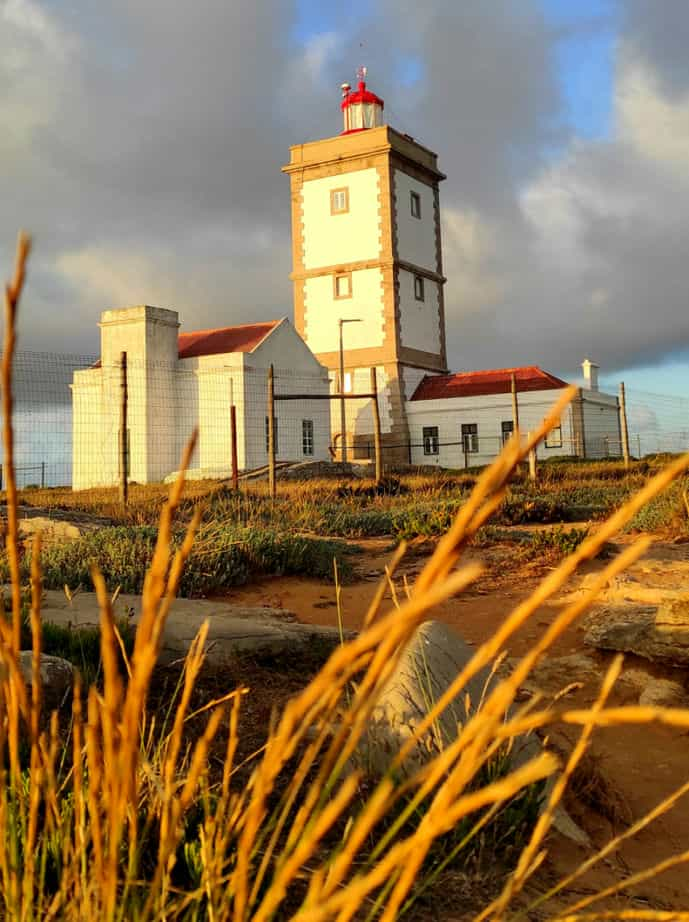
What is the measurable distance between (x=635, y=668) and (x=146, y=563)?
11.5ft

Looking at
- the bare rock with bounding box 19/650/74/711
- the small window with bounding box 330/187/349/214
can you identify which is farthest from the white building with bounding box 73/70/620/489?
the bare rock with bounding box 19/650/74/711

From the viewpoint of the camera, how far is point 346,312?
36.5 m

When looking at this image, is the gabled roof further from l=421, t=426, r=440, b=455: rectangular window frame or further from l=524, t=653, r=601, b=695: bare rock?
l=524, t=653, r=601, b=695: bare rock

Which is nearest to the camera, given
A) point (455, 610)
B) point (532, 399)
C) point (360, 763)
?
point (360, 763)

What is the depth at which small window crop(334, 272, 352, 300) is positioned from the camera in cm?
3641

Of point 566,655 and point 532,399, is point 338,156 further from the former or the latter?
point 566,655

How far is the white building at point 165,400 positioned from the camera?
27.1 meters

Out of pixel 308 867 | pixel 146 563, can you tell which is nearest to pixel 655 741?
pixel 308 867

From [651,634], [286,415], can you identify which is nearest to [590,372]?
[286,415]

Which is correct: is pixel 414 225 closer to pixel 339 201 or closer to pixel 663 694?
pixel 339 201

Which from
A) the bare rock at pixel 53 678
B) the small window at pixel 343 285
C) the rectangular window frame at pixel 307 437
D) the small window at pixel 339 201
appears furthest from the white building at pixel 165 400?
the bare rock at pixel 53 678

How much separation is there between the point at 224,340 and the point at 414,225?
1237 centimetres

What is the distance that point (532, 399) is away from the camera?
3259cm

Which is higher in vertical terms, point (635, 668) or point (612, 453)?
point (612, 453)
